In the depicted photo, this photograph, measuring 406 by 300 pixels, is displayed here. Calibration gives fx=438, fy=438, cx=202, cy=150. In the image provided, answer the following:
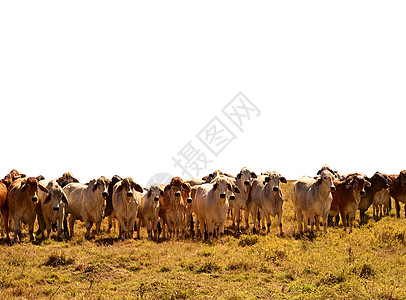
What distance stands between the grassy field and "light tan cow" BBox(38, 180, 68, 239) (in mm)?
1137

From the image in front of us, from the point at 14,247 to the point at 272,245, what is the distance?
9151 mm

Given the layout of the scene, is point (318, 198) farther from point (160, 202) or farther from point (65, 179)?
point (65, 179)

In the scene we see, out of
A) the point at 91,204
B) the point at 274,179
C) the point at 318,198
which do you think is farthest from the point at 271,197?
the point at 91,204

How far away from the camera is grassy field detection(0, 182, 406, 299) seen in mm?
11055

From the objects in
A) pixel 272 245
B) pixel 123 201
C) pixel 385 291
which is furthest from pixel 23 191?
pixel 385 291

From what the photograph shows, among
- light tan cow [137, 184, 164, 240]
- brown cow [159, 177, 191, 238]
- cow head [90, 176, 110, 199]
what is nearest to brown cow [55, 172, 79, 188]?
cow head [90, 176, 110, 199]

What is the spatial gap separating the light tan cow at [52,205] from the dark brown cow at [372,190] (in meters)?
14.7

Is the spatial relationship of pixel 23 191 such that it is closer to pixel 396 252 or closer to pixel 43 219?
pixel 43 219

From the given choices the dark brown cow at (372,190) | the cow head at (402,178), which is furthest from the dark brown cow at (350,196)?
the cow head at (402,178)

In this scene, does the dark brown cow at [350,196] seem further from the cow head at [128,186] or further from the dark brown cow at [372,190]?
the cow head at [128,186]

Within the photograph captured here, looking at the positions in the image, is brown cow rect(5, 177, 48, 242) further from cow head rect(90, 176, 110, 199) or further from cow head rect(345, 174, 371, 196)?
cow head rect(345, 174, 371, 196)

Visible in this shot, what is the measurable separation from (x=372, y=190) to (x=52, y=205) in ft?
52.7

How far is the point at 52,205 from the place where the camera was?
17.7m

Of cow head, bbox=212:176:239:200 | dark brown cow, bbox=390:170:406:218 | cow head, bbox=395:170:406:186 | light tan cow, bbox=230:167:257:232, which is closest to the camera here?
cow head, bbox=212:176:239:200
